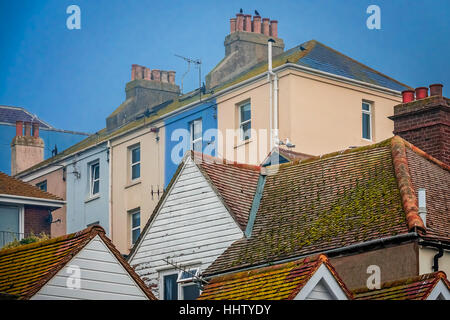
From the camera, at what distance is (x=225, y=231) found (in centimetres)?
3055

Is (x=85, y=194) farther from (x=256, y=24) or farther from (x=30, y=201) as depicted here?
(x=256, y=24)

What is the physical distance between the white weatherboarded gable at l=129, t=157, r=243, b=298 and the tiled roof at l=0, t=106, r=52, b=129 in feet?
120

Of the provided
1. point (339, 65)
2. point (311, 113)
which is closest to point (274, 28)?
point (339, 65)

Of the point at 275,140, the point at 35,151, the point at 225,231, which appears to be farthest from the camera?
the point at 35,151

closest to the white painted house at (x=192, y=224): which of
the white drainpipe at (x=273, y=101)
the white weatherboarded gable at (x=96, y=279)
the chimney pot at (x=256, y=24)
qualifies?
the white weatherboarded gable at (x=96, y=279)

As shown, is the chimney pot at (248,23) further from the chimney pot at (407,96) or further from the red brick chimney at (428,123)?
the red brick chimney at (428,123)

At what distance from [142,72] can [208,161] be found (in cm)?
2765

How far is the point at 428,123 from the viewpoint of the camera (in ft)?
109

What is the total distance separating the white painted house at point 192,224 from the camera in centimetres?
3059

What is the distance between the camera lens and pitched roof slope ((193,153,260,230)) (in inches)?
1218

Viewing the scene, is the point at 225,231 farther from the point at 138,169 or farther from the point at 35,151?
the point at 35,151

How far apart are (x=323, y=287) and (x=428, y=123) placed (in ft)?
45.1

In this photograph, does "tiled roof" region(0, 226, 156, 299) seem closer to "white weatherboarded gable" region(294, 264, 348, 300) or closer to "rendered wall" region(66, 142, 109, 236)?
"white weatherboarded gable" region(294, 264, 348, 300)
